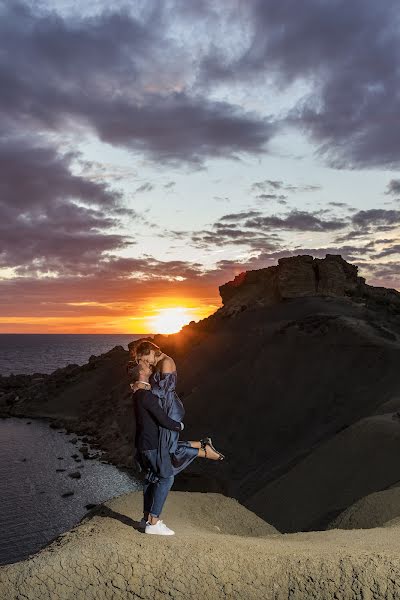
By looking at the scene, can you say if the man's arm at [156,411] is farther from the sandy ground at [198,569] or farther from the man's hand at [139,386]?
the sandy ground at [198,569]

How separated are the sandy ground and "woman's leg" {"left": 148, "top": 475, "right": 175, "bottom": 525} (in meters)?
0.27

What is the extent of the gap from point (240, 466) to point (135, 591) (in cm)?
2118

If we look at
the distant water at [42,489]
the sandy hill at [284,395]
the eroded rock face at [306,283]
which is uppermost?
the eroded rock face at [306,283]

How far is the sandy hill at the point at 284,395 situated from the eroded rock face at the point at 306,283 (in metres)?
0.13

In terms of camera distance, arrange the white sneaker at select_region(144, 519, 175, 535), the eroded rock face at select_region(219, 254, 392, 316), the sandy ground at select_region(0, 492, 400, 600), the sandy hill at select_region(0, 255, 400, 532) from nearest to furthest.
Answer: the sandy ground at select_region(0, 492, 400, 600), the white sneaker at select_region(144, 519, 175, 535), the sandy hill at select_region(0, 255, 400, 532), the eroded rock face at select_region(219, 254, 392, 316)

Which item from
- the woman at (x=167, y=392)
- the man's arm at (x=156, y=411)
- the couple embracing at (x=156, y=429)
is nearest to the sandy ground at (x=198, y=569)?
the couple embracing at (x=156, y=429)

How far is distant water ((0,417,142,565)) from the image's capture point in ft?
73.6

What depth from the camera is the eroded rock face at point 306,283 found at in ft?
146

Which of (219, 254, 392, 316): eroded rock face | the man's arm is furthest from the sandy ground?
(219, 254, 392, 316): eroded rock face

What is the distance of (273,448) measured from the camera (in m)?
26.2

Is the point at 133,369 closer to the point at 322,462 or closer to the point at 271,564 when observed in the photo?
the point at 271,564

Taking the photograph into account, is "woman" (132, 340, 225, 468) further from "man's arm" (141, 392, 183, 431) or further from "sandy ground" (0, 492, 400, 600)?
"sandy ground" (0, 492, 400, 600)

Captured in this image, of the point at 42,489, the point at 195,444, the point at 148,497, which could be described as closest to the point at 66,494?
the point at 42,489

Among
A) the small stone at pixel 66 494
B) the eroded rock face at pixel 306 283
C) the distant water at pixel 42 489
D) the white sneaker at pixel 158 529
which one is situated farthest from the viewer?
the eroded rock face at pixel 306 283
